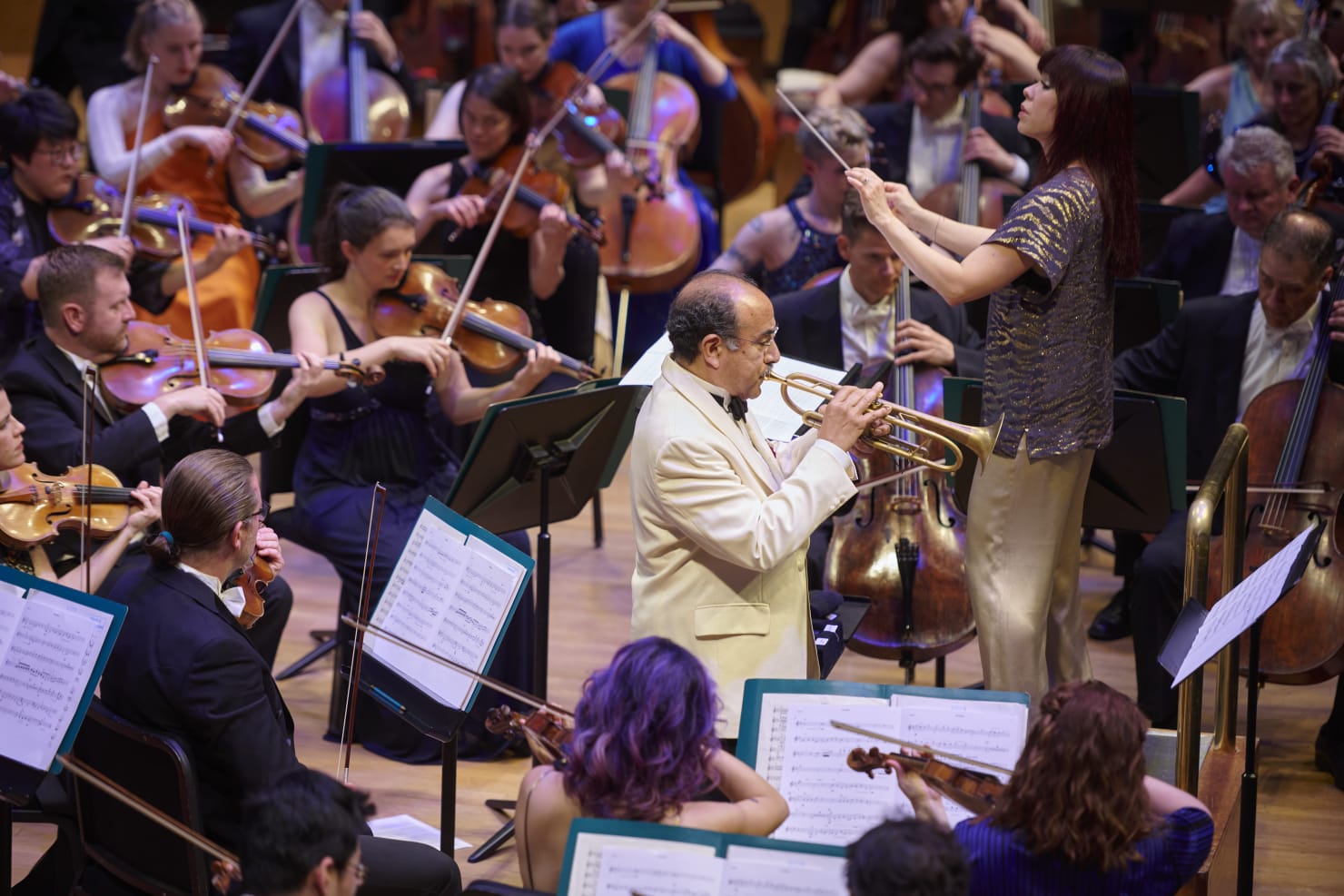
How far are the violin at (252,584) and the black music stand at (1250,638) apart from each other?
168 cm

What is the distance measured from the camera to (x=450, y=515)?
290 cm

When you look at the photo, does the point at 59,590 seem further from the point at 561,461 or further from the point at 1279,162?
the point at 1279,162

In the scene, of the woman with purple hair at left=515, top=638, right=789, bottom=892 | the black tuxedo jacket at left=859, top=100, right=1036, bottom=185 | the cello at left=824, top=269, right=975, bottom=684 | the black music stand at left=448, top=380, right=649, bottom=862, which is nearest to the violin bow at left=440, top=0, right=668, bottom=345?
the black music stand at left=448, top=380, right=649, bottom=862

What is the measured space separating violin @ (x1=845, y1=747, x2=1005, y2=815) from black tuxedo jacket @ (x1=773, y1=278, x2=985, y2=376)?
6.66 feet

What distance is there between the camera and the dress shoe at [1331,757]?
3764 mm

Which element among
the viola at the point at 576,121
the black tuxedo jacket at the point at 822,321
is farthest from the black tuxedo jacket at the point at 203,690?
the viola at the point at 576,121

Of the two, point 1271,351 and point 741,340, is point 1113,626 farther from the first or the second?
point 741,340

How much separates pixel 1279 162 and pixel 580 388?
221cm

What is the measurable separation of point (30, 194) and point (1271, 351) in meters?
3.66

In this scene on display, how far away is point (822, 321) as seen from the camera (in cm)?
429

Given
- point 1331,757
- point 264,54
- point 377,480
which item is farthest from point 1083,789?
point 264,54

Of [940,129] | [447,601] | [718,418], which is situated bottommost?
[447,601]

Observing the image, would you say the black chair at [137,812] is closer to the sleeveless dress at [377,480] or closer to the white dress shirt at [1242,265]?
the sleeveless dress at [377,480]

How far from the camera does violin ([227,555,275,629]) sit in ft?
9.73
